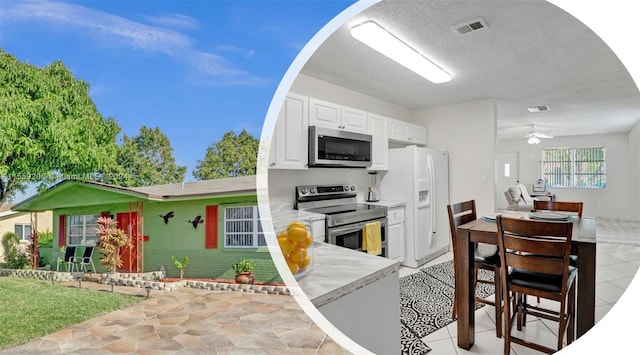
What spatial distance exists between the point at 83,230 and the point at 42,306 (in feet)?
1.38

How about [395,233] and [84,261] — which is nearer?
[84,261]

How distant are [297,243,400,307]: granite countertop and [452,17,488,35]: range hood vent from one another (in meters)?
2.02

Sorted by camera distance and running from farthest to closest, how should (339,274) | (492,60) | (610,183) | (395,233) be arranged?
1. (610,183)
2. (395,233)
3. (492,60)
4. (339,274)

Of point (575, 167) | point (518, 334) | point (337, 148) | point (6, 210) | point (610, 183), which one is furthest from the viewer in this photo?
point (575, 167)

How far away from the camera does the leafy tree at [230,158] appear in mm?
2102

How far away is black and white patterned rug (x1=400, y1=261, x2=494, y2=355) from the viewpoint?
2.41 metres

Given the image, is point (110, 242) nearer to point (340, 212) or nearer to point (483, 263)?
point (340, 212)

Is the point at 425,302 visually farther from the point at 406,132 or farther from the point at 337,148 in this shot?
the point at 406,132

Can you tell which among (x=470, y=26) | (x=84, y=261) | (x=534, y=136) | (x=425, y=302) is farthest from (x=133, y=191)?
(x=534, y=136)

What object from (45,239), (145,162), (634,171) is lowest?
(45,239)

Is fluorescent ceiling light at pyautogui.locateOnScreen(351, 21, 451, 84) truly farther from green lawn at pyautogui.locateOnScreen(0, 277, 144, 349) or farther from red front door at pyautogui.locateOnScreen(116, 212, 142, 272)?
green lawn at pyautogui.locateOnScreen(0, 277, 144, 349)

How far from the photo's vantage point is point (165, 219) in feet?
6.80

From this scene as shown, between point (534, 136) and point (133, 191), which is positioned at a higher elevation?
point (534, 136)

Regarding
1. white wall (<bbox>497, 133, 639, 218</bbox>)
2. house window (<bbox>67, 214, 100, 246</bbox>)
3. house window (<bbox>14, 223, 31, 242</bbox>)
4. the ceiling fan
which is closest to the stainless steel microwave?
house window (<bbox>67, 214, 100, 246</bbox>)
